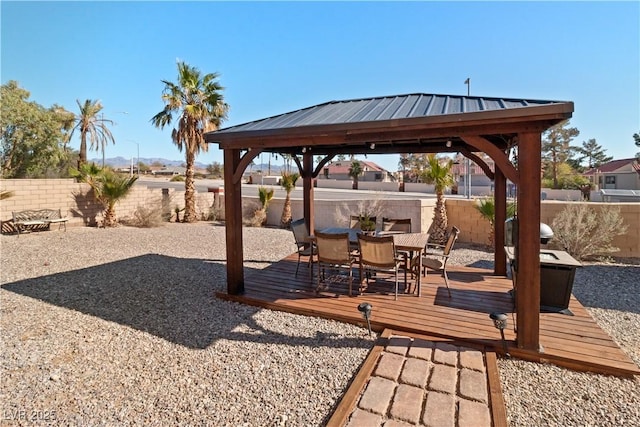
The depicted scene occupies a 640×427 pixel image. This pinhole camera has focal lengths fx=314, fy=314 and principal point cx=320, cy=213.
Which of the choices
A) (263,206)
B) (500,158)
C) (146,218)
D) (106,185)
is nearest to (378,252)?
(500,158)

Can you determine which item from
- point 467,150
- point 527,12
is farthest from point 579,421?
point 527,12

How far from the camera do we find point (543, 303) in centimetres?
429

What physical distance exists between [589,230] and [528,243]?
6.35m

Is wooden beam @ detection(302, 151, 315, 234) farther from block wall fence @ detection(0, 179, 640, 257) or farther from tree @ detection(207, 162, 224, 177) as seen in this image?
tree @ detection(207, 162, 224, 177)

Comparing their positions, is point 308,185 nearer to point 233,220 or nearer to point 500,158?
point 233,220

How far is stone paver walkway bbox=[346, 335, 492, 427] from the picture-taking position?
236 cm

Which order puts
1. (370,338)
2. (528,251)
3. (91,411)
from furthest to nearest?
(370,338), (528,251), (91,411)

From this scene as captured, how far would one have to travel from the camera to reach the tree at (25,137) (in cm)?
1695

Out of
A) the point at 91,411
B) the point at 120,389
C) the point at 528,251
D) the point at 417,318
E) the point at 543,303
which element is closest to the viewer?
the point at 91,411

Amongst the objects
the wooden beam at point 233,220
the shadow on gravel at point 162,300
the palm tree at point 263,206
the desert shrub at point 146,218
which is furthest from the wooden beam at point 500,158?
the desert shrub at point 146,218

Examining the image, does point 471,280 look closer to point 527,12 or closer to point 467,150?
point 467,150

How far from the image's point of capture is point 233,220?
4.98 meters

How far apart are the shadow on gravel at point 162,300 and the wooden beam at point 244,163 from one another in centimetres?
196

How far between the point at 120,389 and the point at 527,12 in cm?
926
